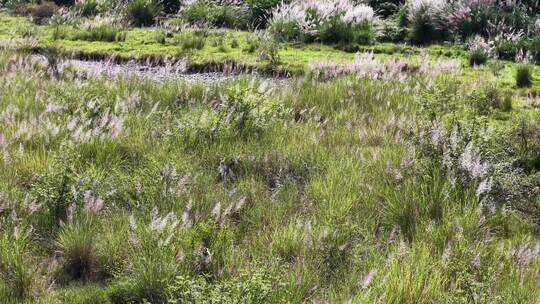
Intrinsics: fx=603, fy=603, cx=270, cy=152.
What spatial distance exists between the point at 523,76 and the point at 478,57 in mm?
1755

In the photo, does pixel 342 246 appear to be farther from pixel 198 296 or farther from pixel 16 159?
pixel 16 159

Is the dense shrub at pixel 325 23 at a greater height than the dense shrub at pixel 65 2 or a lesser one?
greater

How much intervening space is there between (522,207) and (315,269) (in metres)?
2.11

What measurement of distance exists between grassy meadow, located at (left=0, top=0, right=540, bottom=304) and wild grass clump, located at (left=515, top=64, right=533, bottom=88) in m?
1.34

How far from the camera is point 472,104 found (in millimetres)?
6598

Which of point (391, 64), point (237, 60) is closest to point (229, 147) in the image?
point (391, 64)

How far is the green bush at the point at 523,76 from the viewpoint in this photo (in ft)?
29.8

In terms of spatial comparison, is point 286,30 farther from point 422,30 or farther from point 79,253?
point 79,253

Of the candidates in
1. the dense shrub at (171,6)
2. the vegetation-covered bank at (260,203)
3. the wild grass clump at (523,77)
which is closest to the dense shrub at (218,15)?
the dense shrub at (171,6)

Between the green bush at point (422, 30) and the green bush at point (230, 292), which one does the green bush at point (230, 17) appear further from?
the green bush at point (230, 292)

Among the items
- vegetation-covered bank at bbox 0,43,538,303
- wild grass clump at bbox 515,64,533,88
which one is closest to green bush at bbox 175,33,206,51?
vegetation-covered bank at bbox 0,43,538,303

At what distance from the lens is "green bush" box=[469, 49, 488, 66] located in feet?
35.3

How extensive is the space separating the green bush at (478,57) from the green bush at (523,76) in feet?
5.26

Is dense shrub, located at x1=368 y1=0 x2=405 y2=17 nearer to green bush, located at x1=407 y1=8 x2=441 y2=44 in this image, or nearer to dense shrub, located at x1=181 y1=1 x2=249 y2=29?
green bush, located at x1=407 y1=8 x2=441 y2=44
